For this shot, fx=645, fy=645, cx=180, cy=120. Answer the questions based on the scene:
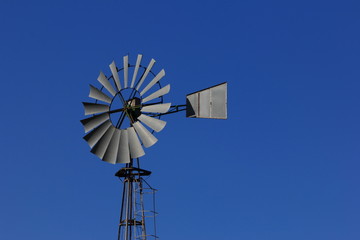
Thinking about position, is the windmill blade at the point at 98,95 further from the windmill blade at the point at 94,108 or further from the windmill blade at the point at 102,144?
the windmill blade at the point at 102,144

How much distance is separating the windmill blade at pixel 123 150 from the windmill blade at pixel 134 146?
0.46 ft

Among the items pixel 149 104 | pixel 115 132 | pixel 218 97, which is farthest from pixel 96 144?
pixel 218 97

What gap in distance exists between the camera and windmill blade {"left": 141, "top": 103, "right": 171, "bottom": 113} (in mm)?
22984

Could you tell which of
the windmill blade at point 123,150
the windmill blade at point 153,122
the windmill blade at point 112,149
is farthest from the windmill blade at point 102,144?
the windmill blade at point 153,122

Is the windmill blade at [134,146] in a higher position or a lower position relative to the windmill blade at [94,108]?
lower

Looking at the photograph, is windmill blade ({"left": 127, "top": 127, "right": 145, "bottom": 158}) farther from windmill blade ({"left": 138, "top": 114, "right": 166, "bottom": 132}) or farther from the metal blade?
windmill blade ({"left": 138, "top": 114, "right": 166, "bottom": 132})

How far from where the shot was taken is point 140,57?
79.8ft

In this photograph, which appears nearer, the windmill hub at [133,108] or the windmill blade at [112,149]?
the windmill blade at [112,149]

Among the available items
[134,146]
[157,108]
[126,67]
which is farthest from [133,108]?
[126,67]

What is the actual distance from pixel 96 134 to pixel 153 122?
7.15 ft

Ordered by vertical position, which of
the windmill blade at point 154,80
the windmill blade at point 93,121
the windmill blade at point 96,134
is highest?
the windmill blade at point 154,80

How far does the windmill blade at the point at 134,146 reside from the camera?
75.3ft

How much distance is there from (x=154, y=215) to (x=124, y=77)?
528 centimetres

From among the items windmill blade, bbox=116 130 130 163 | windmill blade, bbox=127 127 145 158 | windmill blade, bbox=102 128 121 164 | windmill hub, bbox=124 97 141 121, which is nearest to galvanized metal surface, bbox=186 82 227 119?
windmill hub, bbox=124 97 141 121
